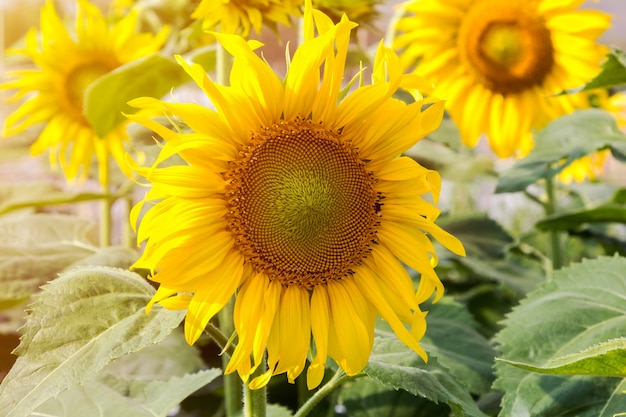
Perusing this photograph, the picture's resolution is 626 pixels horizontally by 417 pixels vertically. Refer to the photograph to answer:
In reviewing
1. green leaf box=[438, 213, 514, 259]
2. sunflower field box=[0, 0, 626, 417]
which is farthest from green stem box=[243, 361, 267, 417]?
green leaf box=[438, 213, 514, 259]

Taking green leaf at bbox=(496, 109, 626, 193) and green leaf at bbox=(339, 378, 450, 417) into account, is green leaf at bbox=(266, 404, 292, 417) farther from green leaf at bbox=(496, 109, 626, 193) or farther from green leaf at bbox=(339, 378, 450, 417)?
green leaf at bbox=(496, 109, 626, 193)

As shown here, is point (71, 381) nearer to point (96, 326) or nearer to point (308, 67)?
point (96, 326)

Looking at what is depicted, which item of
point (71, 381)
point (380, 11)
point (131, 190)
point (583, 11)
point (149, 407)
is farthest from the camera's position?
point (131, 190)

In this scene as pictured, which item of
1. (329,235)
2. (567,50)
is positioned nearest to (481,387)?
(329,235)

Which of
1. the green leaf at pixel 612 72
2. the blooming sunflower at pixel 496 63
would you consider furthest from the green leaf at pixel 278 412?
the blooming sunflower at pixel 496 63

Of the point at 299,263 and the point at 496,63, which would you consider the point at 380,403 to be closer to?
the point at 299,263

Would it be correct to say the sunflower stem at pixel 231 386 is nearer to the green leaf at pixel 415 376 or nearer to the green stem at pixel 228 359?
the green stem at pixel 228 359
